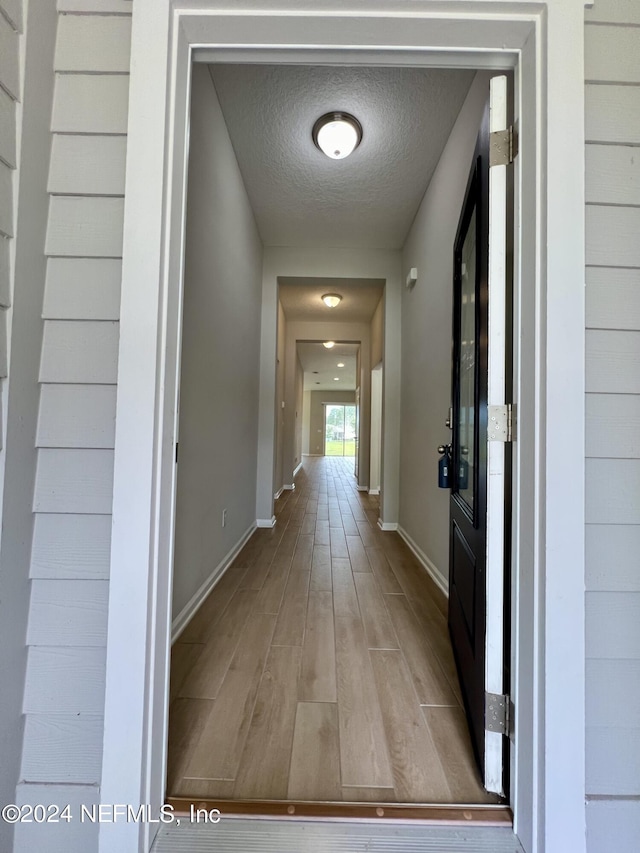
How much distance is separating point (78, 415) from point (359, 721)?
4.35ft

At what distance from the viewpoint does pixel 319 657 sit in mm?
1636

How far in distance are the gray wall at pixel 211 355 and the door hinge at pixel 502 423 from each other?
1.32 meters

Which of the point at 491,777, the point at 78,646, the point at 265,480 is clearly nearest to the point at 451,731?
the point at 491,777

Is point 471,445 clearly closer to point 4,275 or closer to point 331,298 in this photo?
point 4,275

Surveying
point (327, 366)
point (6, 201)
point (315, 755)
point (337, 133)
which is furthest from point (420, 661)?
point (327, 366)

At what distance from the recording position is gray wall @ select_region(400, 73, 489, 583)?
2189 mm

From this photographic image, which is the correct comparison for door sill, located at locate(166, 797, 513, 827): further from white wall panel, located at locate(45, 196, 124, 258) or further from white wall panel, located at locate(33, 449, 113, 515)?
white wall panel, located at locate(45, 196, 124, 258)

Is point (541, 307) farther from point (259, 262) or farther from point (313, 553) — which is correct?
point (259, 262)

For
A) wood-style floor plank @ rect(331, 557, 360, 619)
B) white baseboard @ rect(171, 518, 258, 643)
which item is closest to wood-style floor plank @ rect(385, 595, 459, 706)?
wood-style floor plank @ rect(331, 557, 360, 619)

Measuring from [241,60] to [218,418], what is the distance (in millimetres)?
1715
